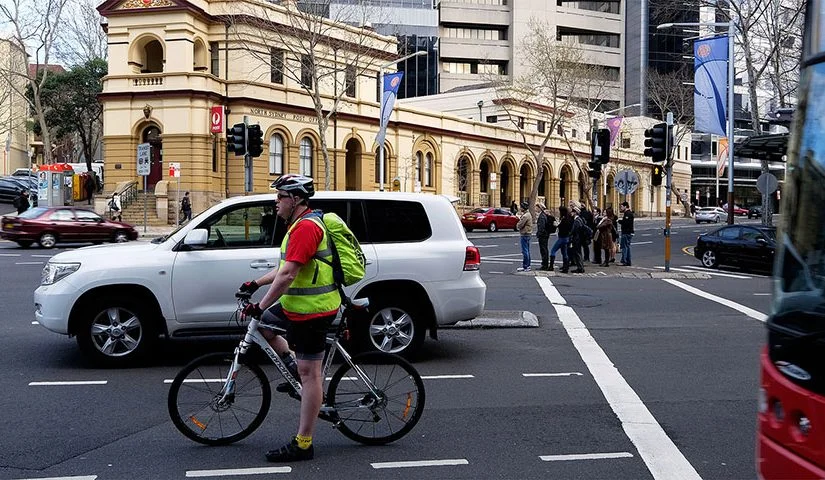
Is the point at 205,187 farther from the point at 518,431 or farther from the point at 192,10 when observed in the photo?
the point at 518,431

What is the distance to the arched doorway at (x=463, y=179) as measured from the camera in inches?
2250

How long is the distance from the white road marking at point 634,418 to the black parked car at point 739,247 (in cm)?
1450

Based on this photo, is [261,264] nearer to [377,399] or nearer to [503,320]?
[377,399]

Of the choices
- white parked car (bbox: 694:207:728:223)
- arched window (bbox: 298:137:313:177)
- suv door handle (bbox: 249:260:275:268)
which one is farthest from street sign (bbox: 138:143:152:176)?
white parked car (bbox: 694:207:728:223)

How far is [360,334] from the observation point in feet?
30.7

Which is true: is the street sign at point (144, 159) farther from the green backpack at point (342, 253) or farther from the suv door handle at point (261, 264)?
the green backpack at point (342, 253)

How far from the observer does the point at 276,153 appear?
4450cm

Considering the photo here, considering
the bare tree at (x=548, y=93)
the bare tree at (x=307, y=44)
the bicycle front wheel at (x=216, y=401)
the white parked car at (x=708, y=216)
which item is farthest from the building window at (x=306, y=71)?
the bicycle front wheel at (x=216, y=401)

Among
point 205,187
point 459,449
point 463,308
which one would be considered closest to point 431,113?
point 205,187

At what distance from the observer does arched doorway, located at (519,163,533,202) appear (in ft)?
214

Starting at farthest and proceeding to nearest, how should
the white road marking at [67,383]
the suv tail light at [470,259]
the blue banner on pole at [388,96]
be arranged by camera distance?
the blue banner on pole at [388,96]
the suv tail light at [470,259]
the white road marking at [67,383]

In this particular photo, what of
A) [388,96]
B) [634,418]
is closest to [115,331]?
[634,418]

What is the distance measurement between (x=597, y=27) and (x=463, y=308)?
85.4m

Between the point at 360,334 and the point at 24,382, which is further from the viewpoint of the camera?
the point at 360,334
